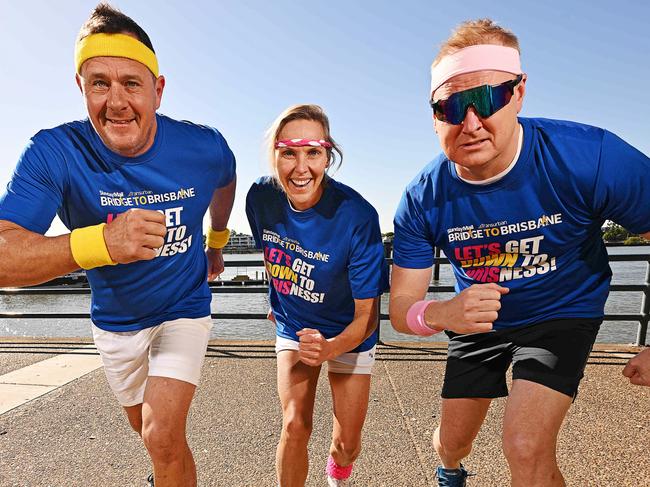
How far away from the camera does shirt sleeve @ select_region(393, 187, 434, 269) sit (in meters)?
2.11

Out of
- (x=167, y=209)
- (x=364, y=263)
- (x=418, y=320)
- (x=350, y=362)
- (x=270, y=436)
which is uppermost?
(x=167, y=209)

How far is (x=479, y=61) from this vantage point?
178cm

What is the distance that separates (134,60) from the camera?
205 centimetres

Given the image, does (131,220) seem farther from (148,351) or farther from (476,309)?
(476,309)

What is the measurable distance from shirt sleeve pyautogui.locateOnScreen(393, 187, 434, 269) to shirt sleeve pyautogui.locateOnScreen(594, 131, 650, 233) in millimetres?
784

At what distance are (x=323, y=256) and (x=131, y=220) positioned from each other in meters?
1.11

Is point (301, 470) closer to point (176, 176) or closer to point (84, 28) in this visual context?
point (176, 176)

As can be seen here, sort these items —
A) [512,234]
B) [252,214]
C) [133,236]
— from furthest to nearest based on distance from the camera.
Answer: [252,214] → [512,234] → [133,236]

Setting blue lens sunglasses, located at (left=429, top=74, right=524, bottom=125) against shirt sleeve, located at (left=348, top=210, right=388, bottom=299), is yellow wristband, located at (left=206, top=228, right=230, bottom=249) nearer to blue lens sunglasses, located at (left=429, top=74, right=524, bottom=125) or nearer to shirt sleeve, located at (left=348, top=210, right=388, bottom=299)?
shirt sleeve, located at (left=348, top=210, right=388, bottom=299)

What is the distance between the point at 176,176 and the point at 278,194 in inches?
25.1

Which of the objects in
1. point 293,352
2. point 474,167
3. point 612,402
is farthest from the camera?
point 612,402

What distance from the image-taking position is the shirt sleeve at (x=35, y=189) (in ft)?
5.74

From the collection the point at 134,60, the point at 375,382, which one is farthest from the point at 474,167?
the point at 375,382

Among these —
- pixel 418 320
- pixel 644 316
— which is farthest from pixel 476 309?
pixel 644 316
